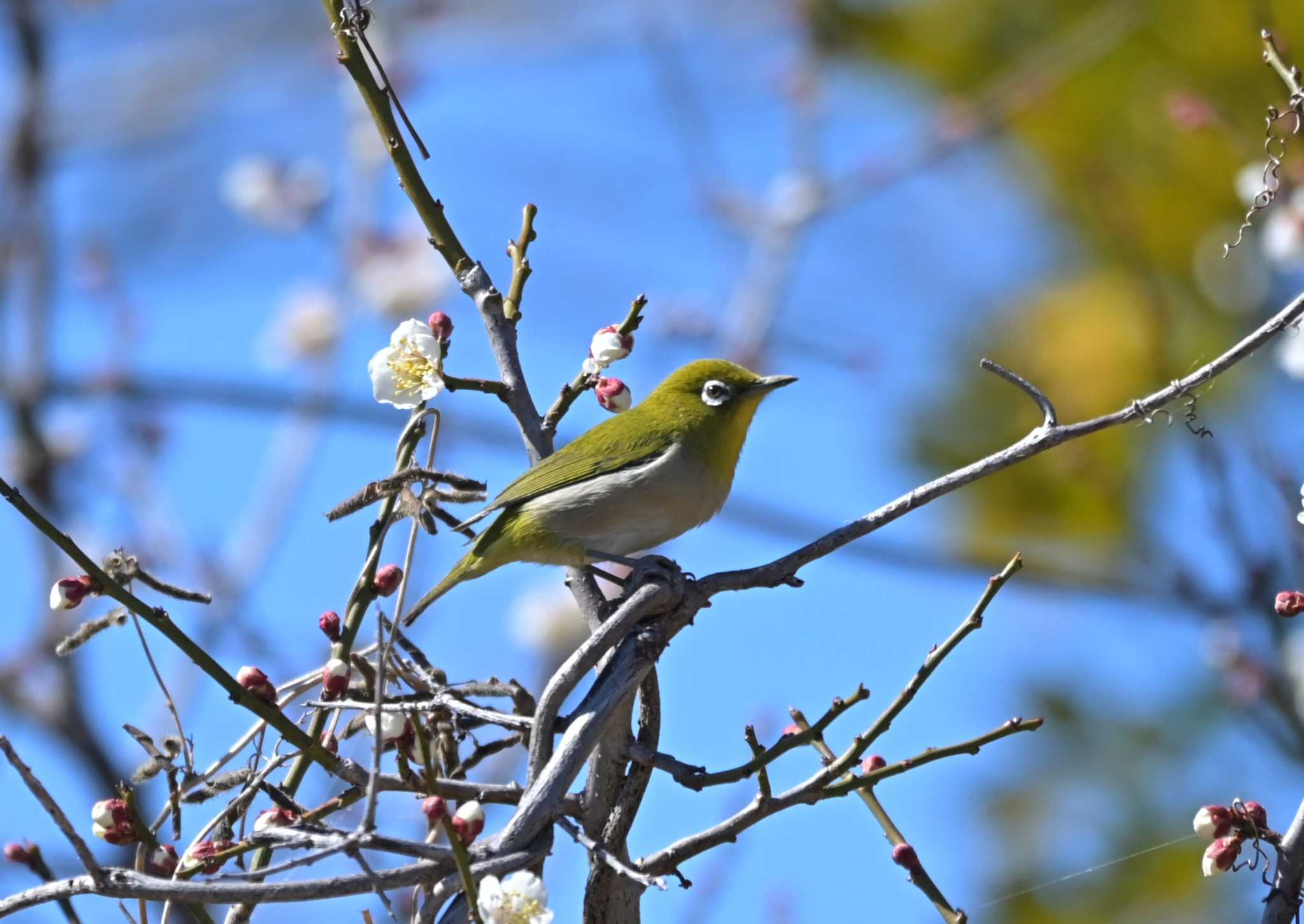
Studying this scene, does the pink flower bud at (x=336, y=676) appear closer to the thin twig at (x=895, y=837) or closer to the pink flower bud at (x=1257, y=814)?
the thin twig at (x=895, y=837)

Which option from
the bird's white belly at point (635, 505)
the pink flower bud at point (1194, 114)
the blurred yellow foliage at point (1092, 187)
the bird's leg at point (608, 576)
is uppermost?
the blurred yellow foliage at point (1092, 187)

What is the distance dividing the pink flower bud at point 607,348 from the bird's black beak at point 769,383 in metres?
1.22

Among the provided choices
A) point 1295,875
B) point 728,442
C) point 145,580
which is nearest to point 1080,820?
point 728,442

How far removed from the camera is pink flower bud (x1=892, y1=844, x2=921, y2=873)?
2088 millimetres

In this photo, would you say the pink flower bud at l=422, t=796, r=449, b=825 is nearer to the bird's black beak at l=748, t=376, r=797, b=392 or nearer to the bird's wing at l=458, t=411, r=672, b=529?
the bird's wing at l=458, t=411, r=672, b=529

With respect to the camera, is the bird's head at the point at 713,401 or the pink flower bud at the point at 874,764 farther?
the bird's head at the point at 713,401

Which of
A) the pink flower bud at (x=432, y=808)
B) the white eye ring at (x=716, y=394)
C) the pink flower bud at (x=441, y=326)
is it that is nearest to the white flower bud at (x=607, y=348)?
the pink flower bud at (x=441, y=326)

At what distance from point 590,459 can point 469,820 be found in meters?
1.70

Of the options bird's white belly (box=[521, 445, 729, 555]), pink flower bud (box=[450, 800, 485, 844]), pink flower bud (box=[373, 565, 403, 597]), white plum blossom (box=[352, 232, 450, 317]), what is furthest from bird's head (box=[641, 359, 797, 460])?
white plum blossom (box=[352, 232, 450, 317])

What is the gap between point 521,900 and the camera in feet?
5.75

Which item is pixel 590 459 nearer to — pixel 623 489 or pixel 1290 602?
pixel 623 489

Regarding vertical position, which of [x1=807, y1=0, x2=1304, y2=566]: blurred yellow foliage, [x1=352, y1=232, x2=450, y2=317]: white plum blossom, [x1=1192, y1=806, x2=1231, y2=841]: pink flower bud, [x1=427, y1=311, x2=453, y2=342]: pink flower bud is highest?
[x1=807, y1=0, x2=1304, y2=566]: blurred yellow foliage

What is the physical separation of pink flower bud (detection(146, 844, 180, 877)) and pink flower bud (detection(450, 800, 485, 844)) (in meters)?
0.44

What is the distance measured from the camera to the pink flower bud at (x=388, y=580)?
87.7 inches
